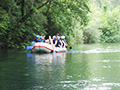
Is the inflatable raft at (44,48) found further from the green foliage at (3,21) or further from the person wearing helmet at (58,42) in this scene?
the green foliage at (3,21)

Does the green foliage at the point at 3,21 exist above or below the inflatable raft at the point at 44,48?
above

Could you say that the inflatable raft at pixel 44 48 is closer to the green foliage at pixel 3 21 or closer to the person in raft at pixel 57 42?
the person in raft at pixel 57 42

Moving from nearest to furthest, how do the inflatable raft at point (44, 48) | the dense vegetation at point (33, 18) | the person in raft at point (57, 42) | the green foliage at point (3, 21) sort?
1. the inflatable raft at point (44, 48)
2. the person in raft at point (57, 42)
3. the green foliage at point (3, 21)
4. the dense vegetation at point (33, 18)

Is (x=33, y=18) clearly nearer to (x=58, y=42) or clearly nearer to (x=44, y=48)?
(x=58, y=42)

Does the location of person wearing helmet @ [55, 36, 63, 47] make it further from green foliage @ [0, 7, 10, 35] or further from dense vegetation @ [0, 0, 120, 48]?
green foliage @ [0, 7, 10, 35]

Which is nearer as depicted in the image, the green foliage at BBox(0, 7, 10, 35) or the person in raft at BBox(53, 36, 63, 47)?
the person in raft at BBox(53, 36, 63, 47)

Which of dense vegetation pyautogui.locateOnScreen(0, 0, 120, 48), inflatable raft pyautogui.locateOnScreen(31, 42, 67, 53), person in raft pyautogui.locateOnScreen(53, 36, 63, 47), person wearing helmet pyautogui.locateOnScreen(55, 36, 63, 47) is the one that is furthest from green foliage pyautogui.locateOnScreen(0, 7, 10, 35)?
person wearing helmet pyautogui.locateOnScreen(55, 36, 63, 47)

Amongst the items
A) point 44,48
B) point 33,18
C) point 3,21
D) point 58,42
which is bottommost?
point 44,48

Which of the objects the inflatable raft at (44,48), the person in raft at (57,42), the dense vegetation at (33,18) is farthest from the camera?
the dense vegetation at (33,18)

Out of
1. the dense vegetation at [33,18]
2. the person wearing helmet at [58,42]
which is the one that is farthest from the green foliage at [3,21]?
the person wearing helmet at [58,42]

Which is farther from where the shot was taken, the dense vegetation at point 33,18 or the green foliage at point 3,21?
the dense vegetation at point 33,18

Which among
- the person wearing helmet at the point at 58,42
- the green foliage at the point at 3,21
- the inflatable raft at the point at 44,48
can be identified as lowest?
the inflatable raft at the point at 44,48

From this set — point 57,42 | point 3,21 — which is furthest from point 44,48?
point 3,21

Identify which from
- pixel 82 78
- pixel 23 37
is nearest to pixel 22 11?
pixel 23 37
